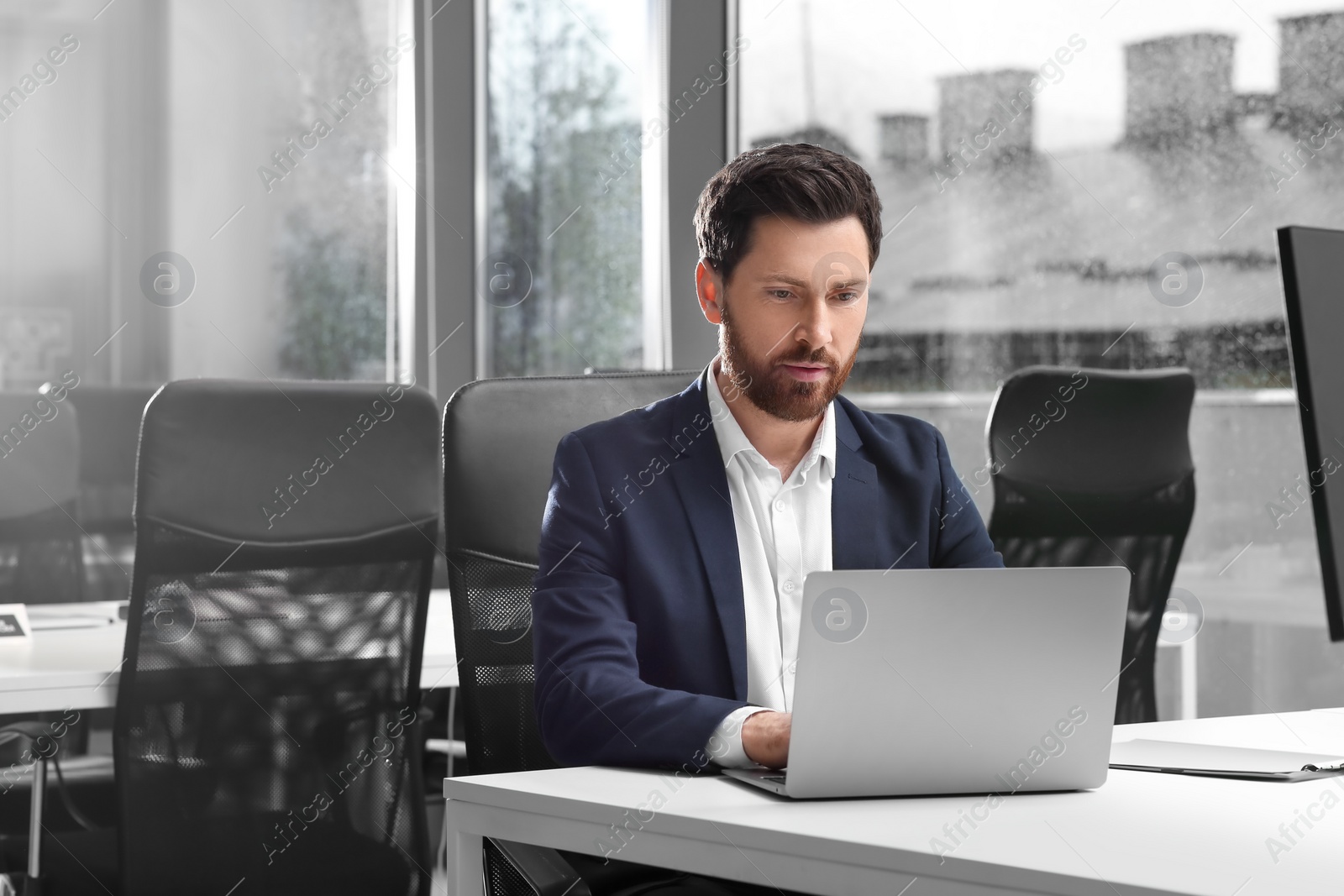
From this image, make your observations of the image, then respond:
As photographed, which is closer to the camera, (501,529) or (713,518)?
(713,518)

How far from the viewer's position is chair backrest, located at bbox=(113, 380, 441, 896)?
75.9 inches

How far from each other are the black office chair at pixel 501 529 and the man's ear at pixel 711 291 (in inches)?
7.3

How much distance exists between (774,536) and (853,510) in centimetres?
10

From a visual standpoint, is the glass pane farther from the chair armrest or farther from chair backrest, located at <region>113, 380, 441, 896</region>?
Answer: the chair armrest

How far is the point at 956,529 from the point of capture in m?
1.62

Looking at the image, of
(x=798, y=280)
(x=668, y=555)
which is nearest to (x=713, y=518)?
(x=668, y=555)

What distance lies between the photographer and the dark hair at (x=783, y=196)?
1.53 meters

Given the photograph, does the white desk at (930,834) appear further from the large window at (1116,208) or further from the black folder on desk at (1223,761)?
the large window at (1116,208)

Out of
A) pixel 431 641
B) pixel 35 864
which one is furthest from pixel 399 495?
pixel 35 864

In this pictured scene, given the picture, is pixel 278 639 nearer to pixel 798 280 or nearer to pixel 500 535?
pixel 500 535

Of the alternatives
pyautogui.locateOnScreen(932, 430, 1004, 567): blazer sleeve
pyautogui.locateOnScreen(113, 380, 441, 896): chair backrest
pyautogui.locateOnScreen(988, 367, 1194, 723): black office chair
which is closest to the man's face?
pyautogui.locateOnScreen(932, 430, 1004, 567): blazer sleeve

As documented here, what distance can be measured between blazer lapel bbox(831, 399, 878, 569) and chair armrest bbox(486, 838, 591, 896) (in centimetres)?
53

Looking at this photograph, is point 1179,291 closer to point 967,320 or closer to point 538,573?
point 967,320

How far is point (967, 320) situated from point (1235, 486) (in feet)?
2.54
